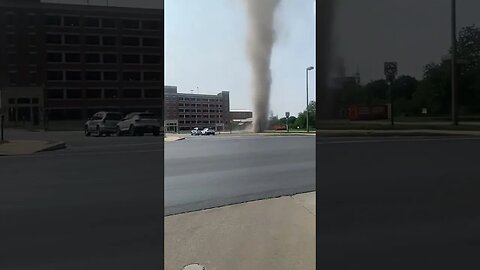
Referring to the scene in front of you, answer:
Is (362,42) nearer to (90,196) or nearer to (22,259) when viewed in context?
(90,196)

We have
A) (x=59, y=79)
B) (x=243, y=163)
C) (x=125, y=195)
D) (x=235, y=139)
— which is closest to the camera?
(x=59, y=79)

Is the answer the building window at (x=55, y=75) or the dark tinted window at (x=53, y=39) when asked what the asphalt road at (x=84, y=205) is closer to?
the building window at (x=55, y=75)

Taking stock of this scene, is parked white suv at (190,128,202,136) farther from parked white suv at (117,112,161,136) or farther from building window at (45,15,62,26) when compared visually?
building window at (45,15,62,26)

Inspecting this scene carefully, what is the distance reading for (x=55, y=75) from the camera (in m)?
2.35

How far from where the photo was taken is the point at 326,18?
311 cm

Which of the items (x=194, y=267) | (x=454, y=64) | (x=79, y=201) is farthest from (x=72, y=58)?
(x=454, y=64)

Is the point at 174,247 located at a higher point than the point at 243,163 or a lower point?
lower

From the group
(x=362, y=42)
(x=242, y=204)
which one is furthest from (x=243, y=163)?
(x=362, y=42)

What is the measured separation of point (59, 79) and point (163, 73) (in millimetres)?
578

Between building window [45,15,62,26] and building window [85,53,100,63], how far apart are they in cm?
22

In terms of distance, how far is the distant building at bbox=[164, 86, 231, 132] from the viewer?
3.89 meters

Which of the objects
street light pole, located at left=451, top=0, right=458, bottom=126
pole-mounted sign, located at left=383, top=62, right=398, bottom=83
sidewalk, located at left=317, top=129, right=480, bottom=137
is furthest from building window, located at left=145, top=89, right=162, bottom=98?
street light pole, located at left=451, top=0, right=458, bottom=126

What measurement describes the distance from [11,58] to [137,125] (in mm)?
716

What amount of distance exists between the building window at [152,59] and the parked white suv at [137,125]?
31cm
